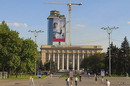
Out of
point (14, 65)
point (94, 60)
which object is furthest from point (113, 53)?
point (14, 65)

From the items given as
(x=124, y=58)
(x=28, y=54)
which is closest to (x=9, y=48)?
(x=28, y=54)

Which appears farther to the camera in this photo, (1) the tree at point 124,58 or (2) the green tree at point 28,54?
(1) the tree at point 124,58

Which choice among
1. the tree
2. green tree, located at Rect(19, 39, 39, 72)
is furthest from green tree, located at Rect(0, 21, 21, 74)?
the tree

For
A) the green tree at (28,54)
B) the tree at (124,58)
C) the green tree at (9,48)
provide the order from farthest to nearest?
1. the tree at (124,58)
2. the green tree at (28,54)
3. the green tree at (9,48)

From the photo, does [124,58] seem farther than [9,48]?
Yes

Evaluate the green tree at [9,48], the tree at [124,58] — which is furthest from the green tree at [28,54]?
the tree at [124,58]

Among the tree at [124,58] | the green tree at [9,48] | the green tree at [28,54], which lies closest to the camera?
the green tree at [9,48]

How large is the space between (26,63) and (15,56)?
25.9 ft

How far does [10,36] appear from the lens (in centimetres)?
7000

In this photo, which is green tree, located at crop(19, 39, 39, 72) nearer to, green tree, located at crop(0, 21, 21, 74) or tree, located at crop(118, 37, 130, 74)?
green tree, located at crop(0, 21, 21, 74)

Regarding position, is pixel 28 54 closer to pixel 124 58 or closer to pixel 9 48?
pixel 9 48

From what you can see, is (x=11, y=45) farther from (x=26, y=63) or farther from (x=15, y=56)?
(x=26, y=63)

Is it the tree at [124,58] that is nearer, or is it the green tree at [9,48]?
the green tree at [9,48]

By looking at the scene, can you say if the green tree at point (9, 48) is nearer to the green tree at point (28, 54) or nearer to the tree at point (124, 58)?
the green tree at point (28, 54)
